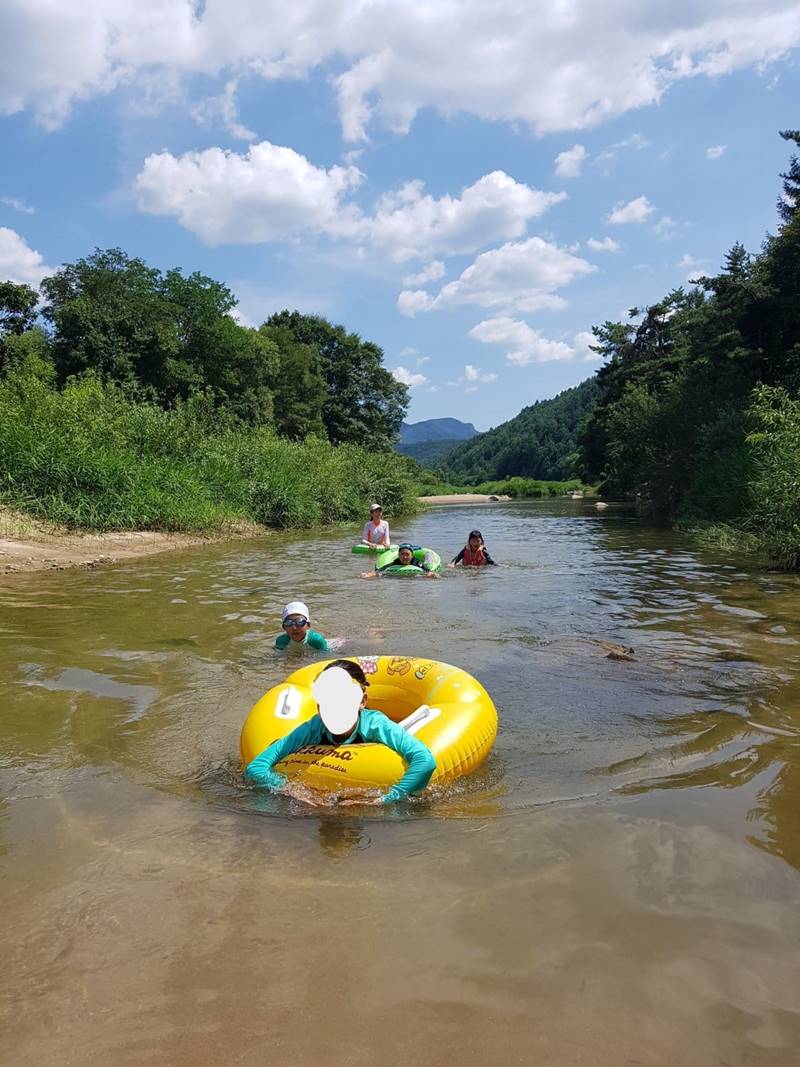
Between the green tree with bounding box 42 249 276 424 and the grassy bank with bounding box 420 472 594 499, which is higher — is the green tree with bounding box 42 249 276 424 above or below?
above

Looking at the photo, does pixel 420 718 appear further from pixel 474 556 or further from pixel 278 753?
pixel 474 556

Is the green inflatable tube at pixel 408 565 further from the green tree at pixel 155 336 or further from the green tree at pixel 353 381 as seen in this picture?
the green tree at pixel 353 381

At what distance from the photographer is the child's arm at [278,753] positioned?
382cm

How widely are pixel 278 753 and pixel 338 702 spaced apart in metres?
0.47

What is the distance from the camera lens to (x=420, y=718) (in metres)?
4.29

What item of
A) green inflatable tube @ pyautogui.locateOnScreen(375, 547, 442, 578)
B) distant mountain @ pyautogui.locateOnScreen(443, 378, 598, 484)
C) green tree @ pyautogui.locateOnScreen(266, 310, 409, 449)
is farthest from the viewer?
distant mountain @ pyautogui.locateOnScreen(443, 378, 598, 484)

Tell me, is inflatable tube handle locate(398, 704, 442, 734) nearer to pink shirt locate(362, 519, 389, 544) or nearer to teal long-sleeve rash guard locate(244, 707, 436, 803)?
teal long-sleeve rash guard locate(244, 707, 436, 803)

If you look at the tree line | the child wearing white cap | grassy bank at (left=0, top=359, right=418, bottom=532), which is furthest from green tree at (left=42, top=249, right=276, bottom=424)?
the child wearing white cap

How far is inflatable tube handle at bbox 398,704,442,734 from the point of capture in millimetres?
4203

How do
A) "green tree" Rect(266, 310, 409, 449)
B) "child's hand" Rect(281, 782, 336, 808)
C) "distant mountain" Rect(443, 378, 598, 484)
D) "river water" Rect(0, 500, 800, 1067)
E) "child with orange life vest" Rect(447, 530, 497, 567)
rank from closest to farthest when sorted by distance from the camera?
"river water" Rect(0, 500, 800, 1067), "child's hand" Rect(281, 782, 336, 808), "child with orange life vest" Rect(447, 530, 497, 567), "green tree" Rect(266, 310, 409, 449), "distant mountain" Rect(443, 378, 598, 484)

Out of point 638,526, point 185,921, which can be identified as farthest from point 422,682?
point 638,526

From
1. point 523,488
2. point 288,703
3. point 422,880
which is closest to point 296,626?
point 288,703

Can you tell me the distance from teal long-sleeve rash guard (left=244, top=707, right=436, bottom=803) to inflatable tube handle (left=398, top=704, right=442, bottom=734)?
0.86 feet

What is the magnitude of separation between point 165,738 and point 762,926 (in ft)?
11.3
